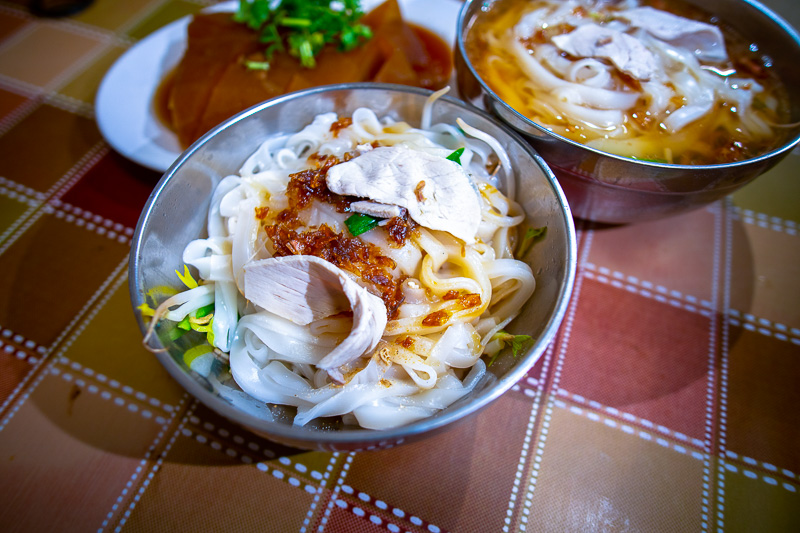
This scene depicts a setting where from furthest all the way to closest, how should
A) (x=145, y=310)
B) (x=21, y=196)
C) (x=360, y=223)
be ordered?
(x=21, y=196), (x=360, y=223), (x=145, y=310)

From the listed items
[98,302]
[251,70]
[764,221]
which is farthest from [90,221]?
[764,221]

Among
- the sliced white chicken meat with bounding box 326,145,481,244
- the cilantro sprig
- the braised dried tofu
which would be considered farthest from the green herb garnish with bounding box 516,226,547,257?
the cilantro sprig

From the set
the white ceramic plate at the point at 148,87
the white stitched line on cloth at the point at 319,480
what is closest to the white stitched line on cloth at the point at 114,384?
the white stitched line on cloth at the point at 319,480

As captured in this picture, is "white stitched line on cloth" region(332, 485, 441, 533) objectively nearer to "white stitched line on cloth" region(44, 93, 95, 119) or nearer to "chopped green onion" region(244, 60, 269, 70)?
"chopped green onion" region(244, 60, 269, 70)

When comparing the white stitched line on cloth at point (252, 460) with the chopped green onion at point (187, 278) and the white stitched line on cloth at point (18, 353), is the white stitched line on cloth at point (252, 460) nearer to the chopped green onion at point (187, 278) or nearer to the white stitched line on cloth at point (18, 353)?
the chopped green onion at point (187, 278)

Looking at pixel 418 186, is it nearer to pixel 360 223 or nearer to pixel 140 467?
pixel 360 223

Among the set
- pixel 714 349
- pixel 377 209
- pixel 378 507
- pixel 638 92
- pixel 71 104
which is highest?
pixel 638 92

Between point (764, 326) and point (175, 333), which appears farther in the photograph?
point (764, 326)

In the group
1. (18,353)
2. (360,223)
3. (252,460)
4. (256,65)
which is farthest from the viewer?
(256,65)
